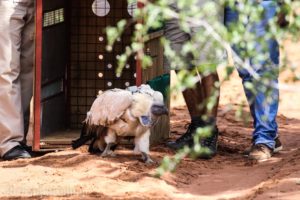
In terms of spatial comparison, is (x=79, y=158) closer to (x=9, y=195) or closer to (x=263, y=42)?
(x=9, y=195)

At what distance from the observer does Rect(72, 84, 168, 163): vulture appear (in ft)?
25.0

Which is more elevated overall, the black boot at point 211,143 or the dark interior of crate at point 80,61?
the dark interior of crate at point 80,61

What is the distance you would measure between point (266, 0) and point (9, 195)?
2.82m

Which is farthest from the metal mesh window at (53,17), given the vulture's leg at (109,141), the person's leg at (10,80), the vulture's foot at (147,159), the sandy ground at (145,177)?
the vulture's foot at (147,159)

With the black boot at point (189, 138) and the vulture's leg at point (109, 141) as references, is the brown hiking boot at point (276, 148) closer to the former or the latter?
the black boot at point (189, 138)

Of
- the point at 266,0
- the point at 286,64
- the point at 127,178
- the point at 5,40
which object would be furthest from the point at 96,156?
the point at 286,64

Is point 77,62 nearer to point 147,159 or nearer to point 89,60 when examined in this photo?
point 89,60

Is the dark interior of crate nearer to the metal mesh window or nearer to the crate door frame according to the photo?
the metal mesh window

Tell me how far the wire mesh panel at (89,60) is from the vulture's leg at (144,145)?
4.86 feet

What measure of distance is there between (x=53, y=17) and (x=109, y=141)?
1560 mm

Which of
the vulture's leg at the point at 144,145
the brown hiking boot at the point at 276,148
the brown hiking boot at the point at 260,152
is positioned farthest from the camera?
the brown hiking boot at the point at 276,148

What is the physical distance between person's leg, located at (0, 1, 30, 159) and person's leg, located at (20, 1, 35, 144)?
13 centimetres

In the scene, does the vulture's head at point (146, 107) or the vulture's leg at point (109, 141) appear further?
the vulture's leg at point (109, 141)

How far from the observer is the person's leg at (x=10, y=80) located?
8.27m
